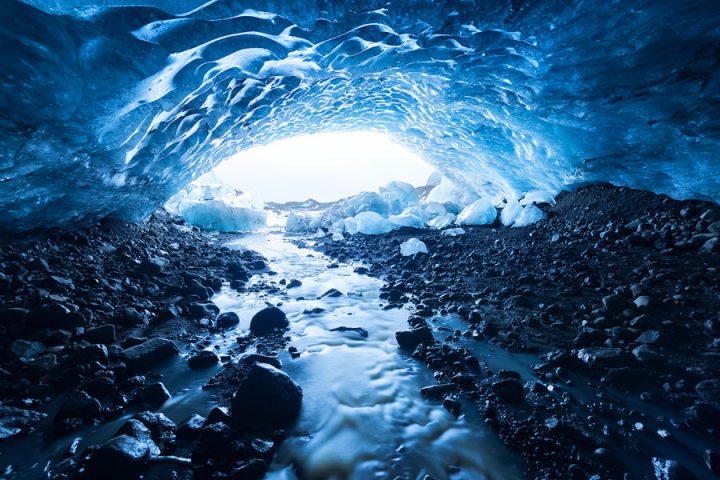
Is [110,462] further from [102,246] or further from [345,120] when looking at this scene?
[345,120]

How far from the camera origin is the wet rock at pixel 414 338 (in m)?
3.57

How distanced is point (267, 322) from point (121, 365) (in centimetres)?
161

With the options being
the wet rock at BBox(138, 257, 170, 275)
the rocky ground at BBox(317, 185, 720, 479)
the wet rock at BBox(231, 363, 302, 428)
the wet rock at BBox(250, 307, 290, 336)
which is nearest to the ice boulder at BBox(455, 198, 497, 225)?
the rocky ground at BBox(317, 185, 720, 479)

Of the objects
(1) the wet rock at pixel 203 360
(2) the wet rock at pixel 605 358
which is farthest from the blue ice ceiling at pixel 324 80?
(2) the wet rock at pixel 605 358

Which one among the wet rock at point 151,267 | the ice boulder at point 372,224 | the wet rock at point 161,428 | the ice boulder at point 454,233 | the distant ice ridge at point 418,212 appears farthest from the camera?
the ice boulder at point 372,224

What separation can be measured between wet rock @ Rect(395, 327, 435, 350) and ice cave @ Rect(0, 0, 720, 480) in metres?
0.02

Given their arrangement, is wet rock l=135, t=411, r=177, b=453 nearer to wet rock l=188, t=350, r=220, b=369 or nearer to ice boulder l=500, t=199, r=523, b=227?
wet rock l=188, t=350, r=220, b=369

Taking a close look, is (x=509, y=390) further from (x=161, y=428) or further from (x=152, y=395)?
(x=152, y=395)

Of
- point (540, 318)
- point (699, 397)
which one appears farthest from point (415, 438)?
point (540, 318)

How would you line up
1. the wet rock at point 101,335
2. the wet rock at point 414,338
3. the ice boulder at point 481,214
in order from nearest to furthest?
the wet rock at point 101,335 → the wet rock at point 414,338 → the ice boulder at point 481,214

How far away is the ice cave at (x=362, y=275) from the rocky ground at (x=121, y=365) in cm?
2

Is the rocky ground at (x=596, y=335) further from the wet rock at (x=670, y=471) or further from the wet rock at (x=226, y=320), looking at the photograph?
the wet rock at (x=226, y=320)

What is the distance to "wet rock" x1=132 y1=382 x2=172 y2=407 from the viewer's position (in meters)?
2.60

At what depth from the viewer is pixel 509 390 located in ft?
8.41
